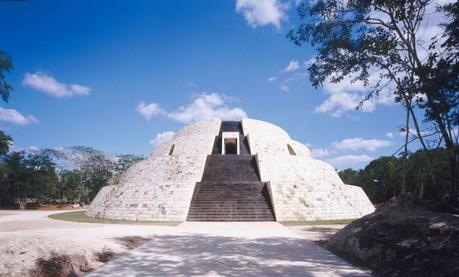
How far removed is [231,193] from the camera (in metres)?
19.0

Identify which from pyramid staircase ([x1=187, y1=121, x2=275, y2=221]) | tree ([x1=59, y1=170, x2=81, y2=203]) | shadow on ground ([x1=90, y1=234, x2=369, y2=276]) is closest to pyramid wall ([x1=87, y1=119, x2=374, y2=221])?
pyramid staircase ([x1=187, y1=121, x2=275, y2=221])

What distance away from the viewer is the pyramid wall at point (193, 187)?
57.5 ft

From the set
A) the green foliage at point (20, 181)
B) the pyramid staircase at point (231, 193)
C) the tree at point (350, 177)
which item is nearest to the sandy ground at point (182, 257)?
the pyramid staircase at point (231, 193)

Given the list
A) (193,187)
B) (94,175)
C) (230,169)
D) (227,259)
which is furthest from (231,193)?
(94,175)

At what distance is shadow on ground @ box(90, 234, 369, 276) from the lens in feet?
19.2

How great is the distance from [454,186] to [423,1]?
21.1 ft

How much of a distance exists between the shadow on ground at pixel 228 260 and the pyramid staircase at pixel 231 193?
7475 mm

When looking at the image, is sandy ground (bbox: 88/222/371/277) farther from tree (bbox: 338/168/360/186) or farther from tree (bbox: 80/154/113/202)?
tree (bbox: 338/168/360/186)

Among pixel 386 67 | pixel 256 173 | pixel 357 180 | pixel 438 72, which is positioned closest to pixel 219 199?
pixel 256 173

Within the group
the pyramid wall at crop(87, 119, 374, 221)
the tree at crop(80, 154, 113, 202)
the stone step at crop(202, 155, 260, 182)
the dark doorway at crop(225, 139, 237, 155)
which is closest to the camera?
the pyramid wall at crop(87, 119, 374, 221)

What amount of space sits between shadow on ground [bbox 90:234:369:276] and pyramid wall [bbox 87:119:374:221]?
8092 mm

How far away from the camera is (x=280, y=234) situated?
11.4 m

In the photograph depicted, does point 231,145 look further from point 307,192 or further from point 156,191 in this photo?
point 156,191

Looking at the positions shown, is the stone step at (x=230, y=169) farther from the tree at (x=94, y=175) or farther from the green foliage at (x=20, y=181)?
the tree at (x=94, y=175)
